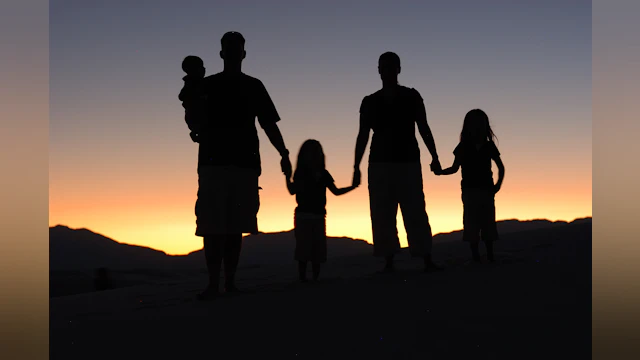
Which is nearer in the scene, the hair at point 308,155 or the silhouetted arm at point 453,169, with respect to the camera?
the hair at point 308,155

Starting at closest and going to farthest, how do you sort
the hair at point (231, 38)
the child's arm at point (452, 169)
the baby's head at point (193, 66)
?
the hair at point (231, 38) → the baby's head at point (193, 66) → the child's arm at point (452, 169)

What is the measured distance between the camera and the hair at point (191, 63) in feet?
19.2

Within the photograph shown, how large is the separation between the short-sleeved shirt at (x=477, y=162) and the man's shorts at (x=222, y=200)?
3.01 m

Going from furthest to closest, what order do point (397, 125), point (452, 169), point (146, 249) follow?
point (146, 249) < point (452, 169) < point (397, 125)

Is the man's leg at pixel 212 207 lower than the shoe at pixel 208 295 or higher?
higher

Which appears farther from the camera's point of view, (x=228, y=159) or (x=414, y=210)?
(x=414, y=210)

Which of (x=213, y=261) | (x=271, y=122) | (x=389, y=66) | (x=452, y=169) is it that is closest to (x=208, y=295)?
(x=213, y=261)

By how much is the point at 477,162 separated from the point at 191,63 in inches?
136

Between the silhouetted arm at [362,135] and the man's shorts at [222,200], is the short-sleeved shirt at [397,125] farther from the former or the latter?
the man's shorts at [222,200]

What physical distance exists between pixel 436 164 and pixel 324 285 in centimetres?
182

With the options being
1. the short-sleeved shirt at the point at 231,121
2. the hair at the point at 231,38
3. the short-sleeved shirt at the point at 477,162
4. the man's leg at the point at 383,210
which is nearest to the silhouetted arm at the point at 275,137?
the short-sleeved shirt at the point at 231,121

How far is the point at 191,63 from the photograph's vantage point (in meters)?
5.87

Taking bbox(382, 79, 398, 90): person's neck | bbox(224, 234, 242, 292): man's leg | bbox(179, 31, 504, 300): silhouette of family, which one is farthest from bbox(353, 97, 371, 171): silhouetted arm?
bbox(224, 234, 242, 292): man's leg

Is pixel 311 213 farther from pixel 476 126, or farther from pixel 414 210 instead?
pixel 476 126
